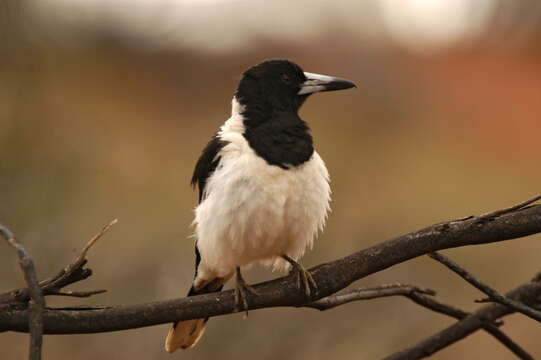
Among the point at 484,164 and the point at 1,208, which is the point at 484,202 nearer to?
the point at 484,164

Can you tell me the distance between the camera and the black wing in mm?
2736

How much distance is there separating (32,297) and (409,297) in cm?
A: 93

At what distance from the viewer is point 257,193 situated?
254 centimetres

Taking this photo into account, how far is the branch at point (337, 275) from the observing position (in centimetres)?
171

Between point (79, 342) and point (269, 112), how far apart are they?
260cm

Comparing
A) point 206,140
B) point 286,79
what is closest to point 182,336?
point 286,79

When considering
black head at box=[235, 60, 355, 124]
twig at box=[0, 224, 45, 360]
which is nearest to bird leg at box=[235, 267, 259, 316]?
twig at box=[0, 224, 45, 360]

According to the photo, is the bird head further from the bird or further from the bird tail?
the bird tail

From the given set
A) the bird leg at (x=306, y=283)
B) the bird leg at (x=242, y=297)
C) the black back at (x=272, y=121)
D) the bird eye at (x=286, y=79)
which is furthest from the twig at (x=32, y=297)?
the bird eye at (x=286, y=79)

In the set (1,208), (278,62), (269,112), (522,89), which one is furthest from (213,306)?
(522,89)

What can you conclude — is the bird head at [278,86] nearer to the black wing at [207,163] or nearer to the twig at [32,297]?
the black wing at [207,163]

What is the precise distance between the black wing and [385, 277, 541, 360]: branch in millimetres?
972

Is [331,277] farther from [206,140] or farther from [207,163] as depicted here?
[206,140]

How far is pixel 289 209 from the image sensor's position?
2602 millimetres
